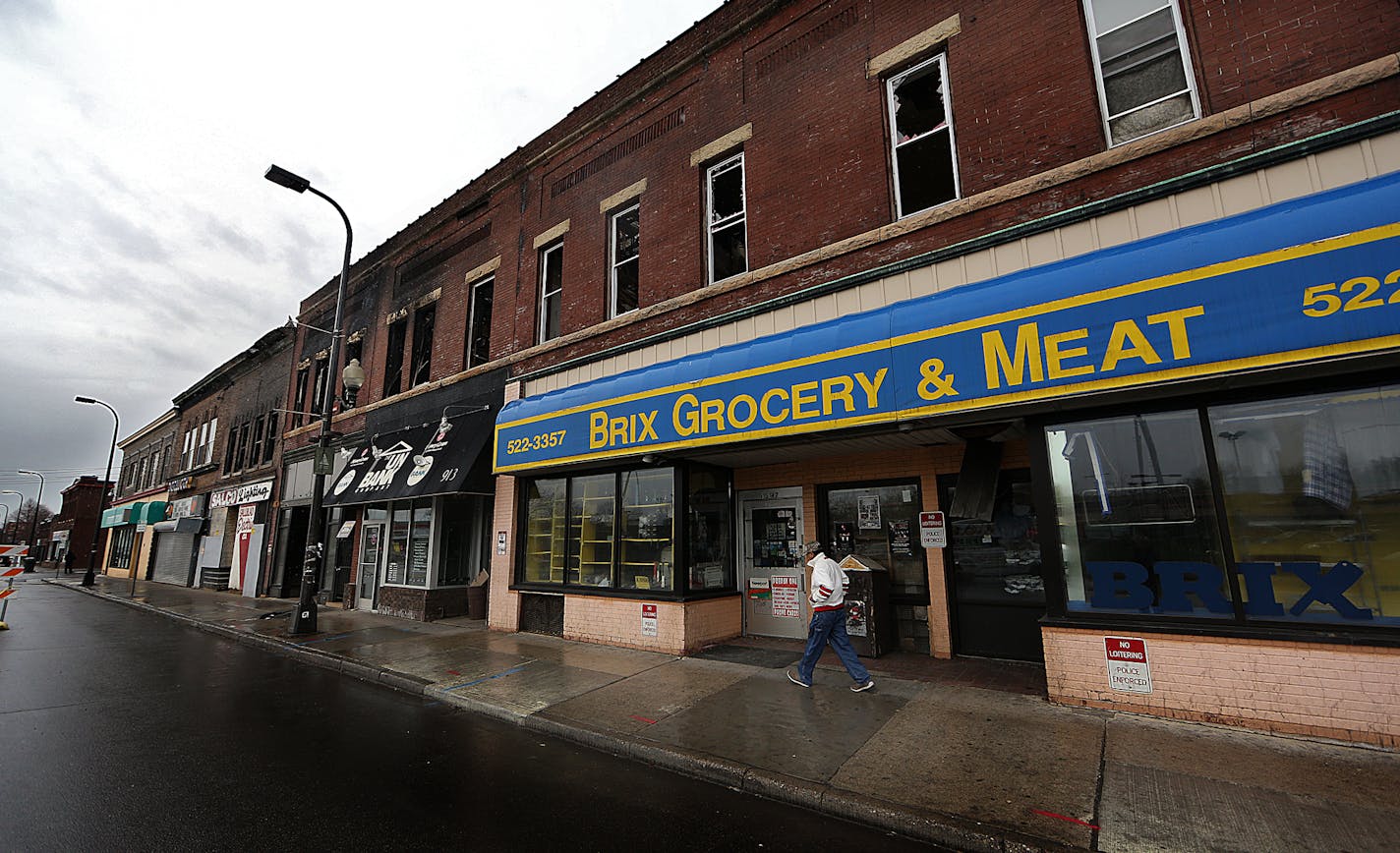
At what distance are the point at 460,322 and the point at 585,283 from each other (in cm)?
454

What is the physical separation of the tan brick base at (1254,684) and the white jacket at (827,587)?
2182 millimetres

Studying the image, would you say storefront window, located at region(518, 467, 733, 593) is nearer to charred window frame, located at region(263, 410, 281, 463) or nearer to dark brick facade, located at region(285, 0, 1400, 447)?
dark brick facade, located at region(285, 0, 1400, 447)

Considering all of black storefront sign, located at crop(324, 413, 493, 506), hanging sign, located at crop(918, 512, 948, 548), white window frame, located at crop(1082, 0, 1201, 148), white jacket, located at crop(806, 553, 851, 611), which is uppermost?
white window frame, located at crop(1082, 0, 1201, 148)

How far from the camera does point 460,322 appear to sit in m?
14.8

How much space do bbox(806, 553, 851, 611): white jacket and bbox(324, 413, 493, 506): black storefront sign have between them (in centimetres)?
752

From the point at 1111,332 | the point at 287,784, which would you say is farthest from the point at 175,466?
the point at 1111,332

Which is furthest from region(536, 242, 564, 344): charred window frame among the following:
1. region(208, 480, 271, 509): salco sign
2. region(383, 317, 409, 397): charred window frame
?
region(208, 480, 271, 509): salco sign

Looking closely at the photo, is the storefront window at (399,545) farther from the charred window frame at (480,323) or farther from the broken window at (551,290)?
the broken window at (551,290)

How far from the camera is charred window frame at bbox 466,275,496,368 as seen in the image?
14.5 m

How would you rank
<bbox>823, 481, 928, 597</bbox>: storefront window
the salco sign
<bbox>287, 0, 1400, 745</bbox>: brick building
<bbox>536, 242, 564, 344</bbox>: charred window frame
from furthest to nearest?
the salco sign, <bbox>536, 242, 564, 344</bbox>: charred window frame, <bbox>823, 481, 928, 597</bbox>: storefront window, <bbox>287, 0, 1400, 745</bbox>: brick building

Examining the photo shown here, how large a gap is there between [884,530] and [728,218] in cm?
571

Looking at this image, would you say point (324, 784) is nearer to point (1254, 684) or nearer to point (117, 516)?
point (1254, 684)

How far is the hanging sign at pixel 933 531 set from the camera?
26.7 feet

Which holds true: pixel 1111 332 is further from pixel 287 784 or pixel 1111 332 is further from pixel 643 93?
pixel 643 93
